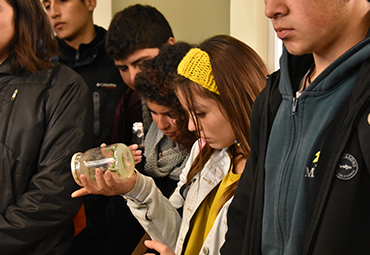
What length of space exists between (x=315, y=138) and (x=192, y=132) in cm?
97

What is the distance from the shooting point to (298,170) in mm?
739

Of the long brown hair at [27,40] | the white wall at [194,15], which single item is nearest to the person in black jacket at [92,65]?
the long brown hair at [27,40]

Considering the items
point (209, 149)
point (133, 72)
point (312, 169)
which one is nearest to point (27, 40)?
point (133, 72)

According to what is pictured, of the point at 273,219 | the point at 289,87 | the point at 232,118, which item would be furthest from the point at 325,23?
the point at 232,118

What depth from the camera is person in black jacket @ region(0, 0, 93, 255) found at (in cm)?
150

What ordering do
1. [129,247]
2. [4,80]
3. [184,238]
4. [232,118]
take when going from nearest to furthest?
[232,118] → [184,238] → [4,80] → [129,247]

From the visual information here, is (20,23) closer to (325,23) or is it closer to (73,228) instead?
(73,228)

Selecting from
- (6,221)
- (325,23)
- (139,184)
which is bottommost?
(6,221)

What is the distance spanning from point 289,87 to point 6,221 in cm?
119

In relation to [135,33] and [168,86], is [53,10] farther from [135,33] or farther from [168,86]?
[168,86]

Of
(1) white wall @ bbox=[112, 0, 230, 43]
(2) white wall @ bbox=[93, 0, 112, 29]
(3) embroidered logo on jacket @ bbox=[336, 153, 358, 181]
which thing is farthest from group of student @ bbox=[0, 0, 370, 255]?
(1) white wall @ bbox=[112, 0, 230, 43]

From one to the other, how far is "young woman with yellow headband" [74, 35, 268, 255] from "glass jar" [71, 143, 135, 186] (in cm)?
3

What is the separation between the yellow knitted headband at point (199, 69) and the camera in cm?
126

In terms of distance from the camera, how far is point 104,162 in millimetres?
1246
